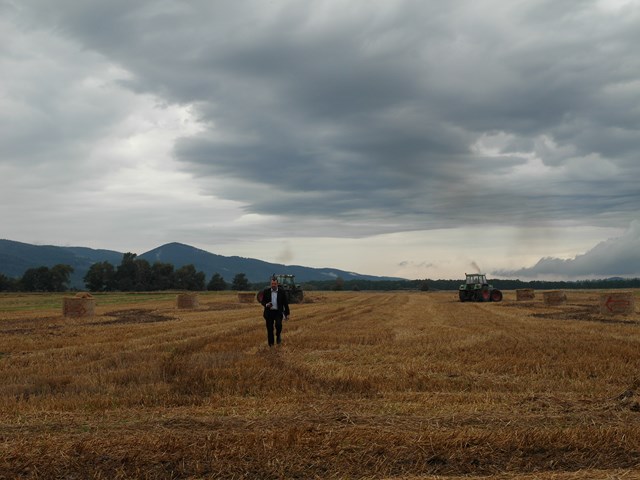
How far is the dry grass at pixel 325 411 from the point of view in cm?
629

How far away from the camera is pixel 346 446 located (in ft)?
21.8

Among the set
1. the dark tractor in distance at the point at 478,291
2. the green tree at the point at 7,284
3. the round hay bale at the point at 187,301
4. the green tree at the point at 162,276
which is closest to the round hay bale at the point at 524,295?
the dark tractor in distance at the point at 478,291

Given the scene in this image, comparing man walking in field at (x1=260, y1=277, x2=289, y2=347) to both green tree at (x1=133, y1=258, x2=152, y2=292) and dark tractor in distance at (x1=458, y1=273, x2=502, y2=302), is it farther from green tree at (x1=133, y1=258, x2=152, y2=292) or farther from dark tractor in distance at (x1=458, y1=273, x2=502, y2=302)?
green tree at (x1=133, y1=258, x2=152, y2=292)

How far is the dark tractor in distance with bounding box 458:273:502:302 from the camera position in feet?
168

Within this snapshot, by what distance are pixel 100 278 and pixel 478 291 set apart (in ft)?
310

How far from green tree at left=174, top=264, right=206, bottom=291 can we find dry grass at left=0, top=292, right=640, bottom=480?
112787 millimetres

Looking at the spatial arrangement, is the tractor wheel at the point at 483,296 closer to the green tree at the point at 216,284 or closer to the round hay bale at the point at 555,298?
the round hay bale at the point at 555,298

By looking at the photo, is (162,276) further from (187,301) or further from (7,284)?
(187,301)

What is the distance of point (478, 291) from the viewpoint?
51.3m

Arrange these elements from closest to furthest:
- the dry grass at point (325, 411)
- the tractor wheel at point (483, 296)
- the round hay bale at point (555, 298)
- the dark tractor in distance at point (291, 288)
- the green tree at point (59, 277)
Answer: the dry grass at point (325, 411), the round hay bale at point (555, 298), the dark tractor in distance at point (291, 288), the tractor wheel at point (483, 296), the green tree at point (59, 277)

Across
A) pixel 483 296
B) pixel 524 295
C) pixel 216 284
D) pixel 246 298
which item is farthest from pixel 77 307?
pixel 216 284

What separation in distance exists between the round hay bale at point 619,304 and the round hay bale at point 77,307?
87.9 ft

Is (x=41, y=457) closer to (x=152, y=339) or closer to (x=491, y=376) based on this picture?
(x=491, y=376)

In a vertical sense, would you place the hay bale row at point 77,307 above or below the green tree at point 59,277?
below
